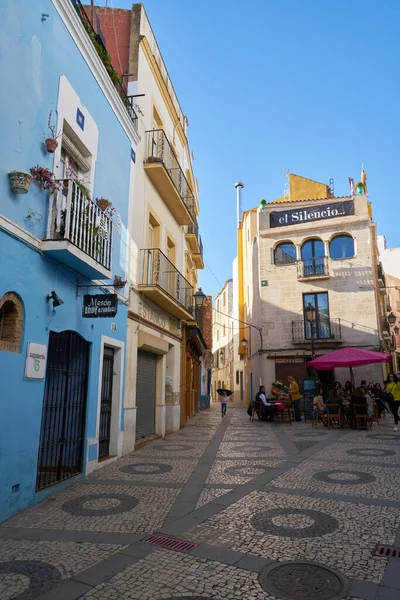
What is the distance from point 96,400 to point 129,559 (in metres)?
4.40

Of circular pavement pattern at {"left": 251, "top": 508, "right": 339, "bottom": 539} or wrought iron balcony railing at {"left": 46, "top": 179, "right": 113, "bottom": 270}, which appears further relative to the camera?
wrought iron balcony railing at {"left": 46, "top": 179, "right": 113, "bottom": 270}

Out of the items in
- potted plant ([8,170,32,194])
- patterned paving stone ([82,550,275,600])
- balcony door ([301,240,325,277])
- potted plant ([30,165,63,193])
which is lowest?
patterned paving stone ([82,550,275,600])

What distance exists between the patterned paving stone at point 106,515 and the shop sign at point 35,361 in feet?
5.43

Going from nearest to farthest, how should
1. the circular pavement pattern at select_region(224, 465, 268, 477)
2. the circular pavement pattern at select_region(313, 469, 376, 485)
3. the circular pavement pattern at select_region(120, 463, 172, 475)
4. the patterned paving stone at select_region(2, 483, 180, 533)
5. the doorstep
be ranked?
1. the patterned paving stone at select_region(2, 483, 180, 533)
2. the circular pavement pattern at select_region(313, 469, 376, 485)
3. the circular pavement pattern at select_region(224, 465, 268, 477)
4. the circular pavement pattern at select_region(120, 463, 172, 475)
5. the doorstep

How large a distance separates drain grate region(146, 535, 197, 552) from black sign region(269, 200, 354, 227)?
2275 centimetres

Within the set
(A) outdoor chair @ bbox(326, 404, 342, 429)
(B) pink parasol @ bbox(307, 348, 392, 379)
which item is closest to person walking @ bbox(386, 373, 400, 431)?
(B) pink parasol @ bbox(307, 348, 392, 379)

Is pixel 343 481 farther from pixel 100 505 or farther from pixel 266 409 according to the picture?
pixel 266 409

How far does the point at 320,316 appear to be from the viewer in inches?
939

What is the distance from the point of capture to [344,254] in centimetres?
2422

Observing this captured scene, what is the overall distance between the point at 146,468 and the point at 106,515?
2809 millimetres

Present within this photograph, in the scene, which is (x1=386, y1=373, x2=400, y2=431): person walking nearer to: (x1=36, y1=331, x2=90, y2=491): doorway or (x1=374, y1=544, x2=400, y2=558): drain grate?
(x1=36, y1=331, x2=90, y2=491): doorway

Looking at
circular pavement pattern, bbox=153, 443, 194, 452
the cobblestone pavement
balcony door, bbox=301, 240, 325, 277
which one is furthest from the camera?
balcony door, bbox=301, 240, 325, 277

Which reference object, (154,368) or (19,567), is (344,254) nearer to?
(154,368)

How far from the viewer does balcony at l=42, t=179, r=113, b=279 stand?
20.1 ft
